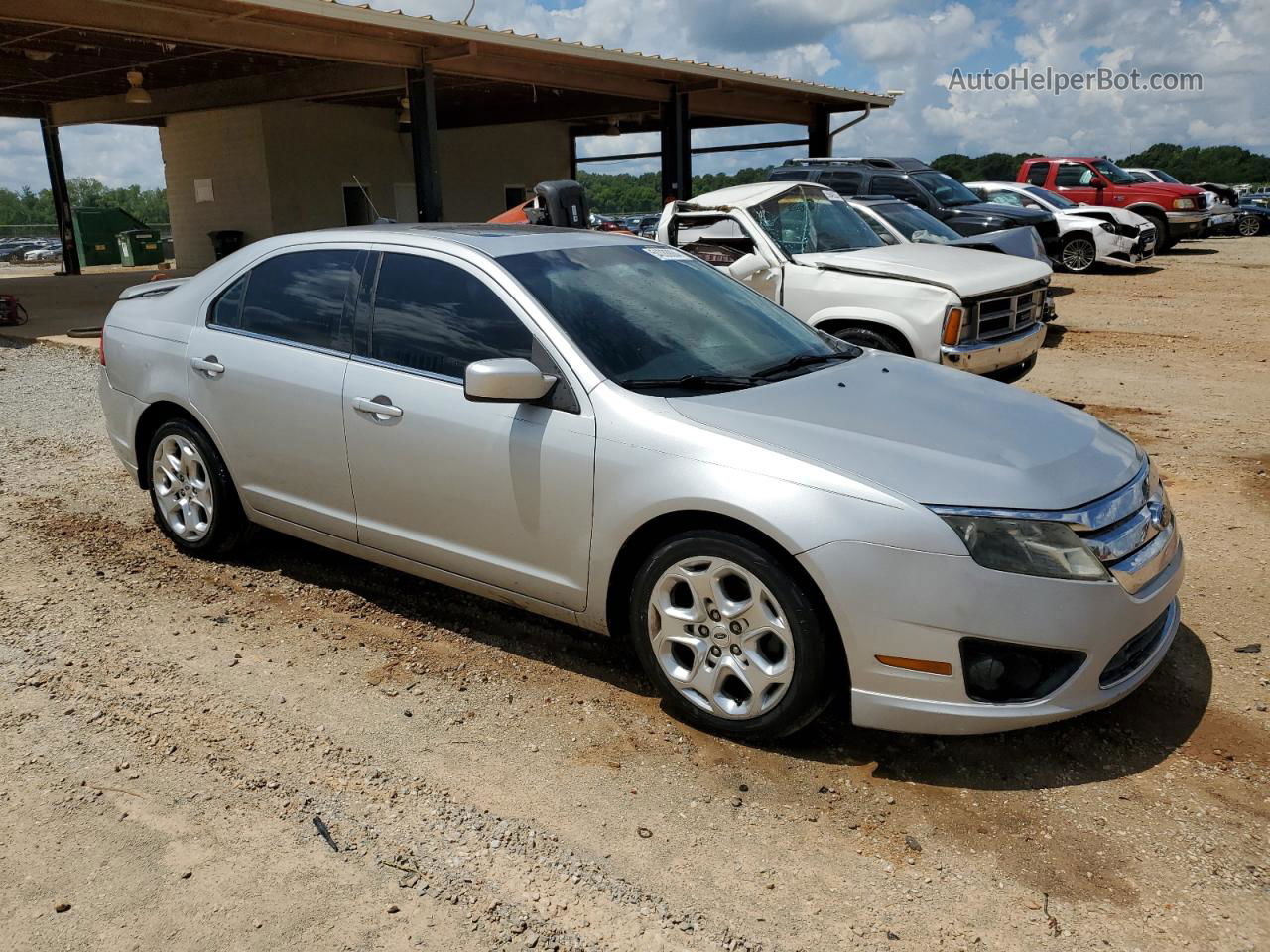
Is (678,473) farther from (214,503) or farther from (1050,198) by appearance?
(1050,198)

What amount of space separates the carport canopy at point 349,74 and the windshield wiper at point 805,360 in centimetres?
911

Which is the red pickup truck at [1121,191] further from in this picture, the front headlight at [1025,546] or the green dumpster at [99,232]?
the green dumpster at [99,232]

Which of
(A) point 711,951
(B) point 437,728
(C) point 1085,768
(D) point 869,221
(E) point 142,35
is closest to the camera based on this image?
(A) point 711,951

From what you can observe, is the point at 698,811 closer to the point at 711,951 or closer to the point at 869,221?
the point at 711,951

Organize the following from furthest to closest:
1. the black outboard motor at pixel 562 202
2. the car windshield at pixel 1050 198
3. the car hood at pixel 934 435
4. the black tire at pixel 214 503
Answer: the car windshield at pixel 1050 198 → the black outboard motor at pixel 562 202 → the black tire at pixel 214 503 → the car hood at pixel 934 435

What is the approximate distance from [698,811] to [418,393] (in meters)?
1.87

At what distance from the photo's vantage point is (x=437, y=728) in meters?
3.59

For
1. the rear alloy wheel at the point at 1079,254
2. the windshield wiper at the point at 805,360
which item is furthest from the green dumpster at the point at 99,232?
the windshield wiper at the point at 805,360

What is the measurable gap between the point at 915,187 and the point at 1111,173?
→ 10423mm

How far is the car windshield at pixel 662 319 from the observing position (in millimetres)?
3781

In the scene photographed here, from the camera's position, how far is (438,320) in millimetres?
4074

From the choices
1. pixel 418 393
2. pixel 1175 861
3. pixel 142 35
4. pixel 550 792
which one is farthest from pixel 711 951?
pixel 142 35

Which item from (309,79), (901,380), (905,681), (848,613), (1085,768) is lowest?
(1085,768)

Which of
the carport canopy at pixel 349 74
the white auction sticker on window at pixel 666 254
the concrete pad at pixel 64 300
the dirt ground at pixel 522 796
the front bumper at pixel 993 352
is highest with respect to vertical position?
the carport canopy at pixel 349 74
